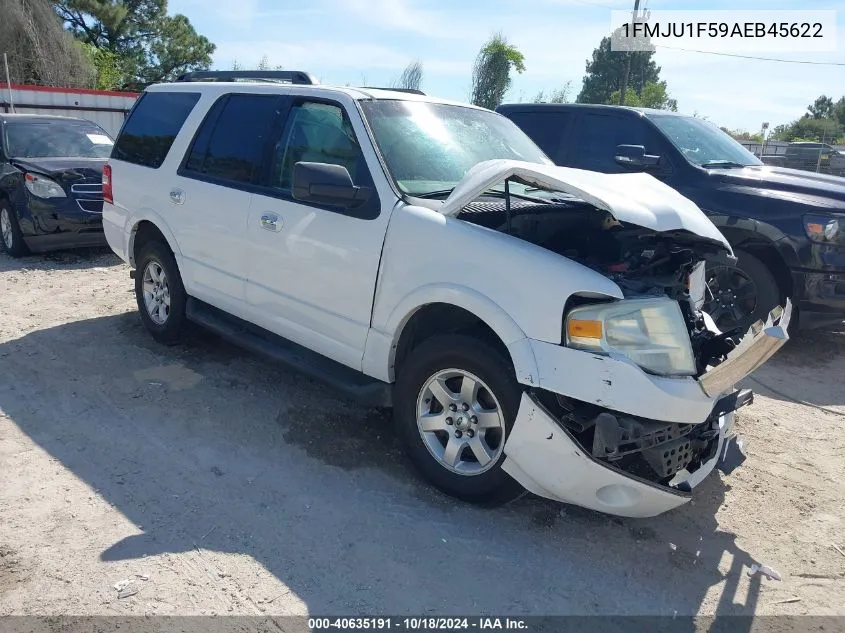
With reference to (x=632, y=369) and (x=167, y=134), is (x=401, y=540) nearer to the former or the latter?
(x=632, y=369)

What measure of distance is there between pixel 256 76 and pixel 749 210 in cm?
431

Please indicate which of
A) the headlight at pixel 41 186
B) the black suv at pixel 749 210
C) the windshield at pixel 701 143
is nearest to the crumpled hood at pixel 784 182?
the black suv at pixel 749 210

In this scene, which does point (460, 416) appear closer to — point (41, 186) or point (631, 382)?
point (631, 382)

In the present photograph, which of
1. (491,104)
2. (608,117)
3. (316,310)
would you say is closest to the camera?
(316,310)

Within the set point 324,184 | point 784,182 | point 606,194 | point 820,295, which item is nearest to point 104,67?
point 784,182

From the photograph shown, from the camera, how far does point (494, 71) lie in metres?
28.9

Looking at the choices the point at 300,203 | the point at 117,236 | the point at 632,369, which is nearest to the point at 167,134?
the point at 117,236

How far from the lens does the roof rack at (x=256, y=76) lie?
15.9 feet

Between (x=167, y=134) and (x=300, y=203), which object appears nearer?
(x=300, y=203)

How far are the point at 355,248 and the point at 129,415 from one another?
1885mm

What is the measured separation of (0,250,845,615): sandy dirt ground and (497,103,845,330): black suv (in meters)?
1.32

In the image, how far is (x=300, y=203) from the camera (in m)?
4.08

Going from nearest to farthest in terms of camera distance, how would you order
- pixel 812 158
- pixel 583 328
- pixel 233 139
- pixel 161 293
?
pixel 583 328, pixel 233 139, pixel 161 293, pixel 812 158

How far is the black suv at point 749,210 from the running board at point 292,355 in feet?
9.58
